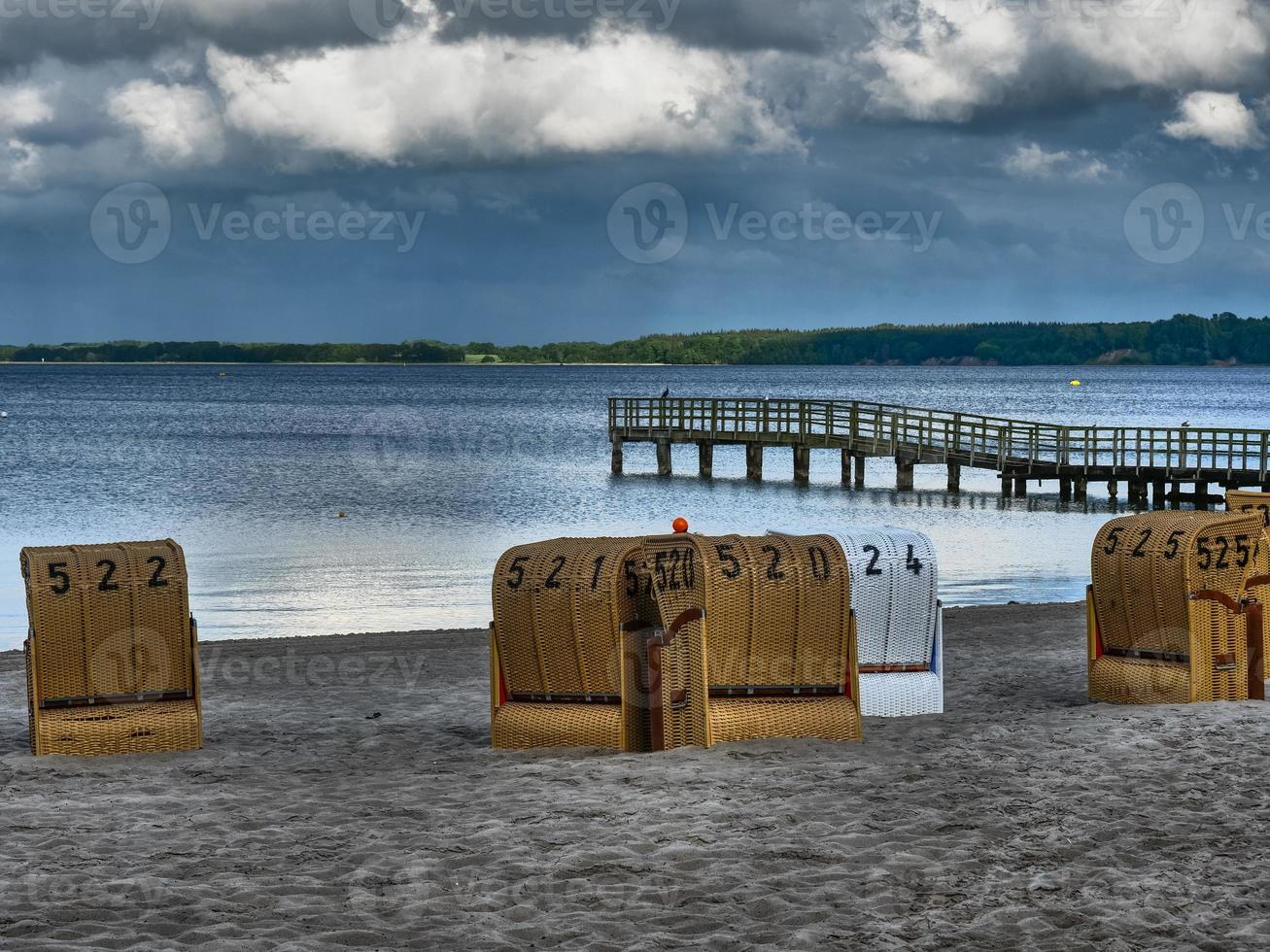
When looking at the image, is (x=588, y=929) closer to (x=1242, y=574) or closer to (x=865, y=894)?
(x=865, y=894)

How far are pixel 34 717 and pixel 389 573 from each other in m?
17.7

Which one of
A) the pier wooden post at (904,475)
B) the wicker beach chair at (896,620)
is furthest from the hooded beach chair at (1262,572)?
the pier wooden post at (904,475)

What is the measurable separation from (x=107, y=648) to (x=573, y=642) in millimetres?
3135

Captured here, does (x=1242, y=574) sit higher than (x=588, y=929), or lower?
higher

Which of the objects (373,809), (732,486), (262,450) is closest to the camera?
(373,809)

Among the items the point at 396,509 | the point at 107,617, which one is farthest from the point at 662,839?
the point at 396,509

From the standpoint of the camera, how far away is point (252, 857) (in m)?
7.26

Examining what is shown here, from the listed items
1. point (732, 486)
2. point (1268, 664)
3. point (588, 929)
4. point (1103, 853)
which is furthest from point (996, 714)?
point (732, 486)

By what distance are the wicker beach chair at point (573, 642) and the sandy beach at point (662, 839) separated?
0.80 ft

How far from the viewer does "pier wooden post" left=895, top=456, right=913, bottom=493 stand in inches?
1834

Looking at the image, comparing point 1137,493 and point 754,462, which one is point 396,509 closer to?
point 754,462

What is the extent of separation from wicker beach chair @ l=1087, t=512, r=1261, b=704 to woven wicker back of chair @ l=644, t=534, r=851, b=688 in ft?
9.58

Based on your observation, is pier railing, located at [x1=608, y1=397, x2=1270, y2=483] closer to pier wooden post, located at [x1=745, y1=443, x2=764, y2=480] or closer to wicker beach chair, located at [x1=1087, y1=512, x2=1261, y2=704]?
pier wooden post, located at [x1=745, y1=443, x2=764, y2=480]

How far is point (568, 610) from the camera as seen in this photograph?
9.45 metres
